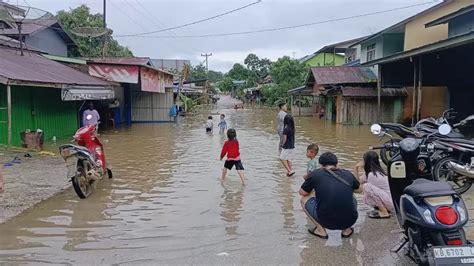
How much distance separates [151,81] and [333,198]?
20.3 m

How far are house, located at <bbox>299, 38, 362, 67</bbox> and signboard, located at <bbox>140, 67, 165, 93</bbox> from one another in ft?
62.0

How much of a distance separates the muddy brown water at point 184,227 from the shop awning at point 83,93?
5.73 m

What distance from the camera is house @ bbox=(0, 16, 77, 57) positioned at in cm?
2308

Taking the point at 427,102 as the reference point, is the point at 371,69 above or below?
above

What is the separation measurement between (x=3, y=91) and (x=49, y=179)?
569 cm

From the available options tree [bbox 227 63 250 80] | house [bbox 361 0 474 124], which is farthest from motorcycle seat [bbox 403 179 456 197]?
tree [bbox 227 63 250 80]

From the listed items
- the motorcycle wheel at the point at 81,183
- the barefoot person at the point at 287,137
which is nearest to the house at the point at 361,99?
the barefoot person at the point at 287,137

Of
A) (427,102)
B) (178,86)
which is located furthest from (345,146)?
(178,86)

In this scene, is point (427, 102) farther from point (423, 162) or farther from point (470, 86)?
point (423, 162)

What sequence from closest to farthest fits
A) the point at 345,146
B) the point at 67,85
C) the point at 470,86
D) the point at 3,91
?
Result: the point at 3,91 < the point at 67,85 < the point at 345,146 < the point at 470,86

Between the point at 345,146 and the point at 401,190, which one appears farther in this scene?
the point at 345,146

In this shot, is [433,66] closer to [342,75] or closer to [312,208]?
[342,75]

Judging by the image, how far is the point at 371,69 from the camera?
3006 cm

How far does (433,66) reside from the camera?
908 inches
